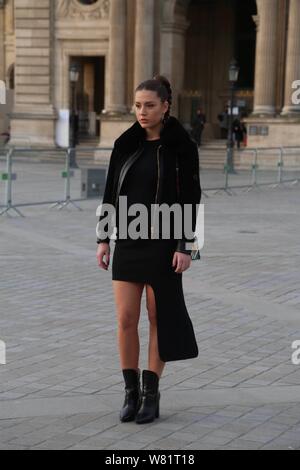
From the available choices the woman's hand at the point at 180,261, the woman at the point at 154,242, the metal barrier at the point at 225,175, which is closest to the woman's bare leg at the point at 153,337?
the woman at the point at 154,242

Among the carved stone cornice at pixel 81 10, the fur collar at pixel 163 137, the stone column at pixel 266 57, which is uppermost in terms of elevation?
the carved stone cornice at pixel 81 10

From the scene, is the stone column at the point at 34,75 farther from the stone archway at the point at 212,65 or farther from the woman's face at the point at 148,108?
the woman's face at the point at 148,108

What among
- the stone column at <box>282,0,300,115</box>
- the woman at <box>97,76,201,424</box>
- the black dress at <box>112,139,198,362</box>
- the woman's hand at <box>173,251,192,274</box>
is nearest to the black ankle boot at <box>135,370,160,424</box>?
the woman at <box>97,76,201,424</box>

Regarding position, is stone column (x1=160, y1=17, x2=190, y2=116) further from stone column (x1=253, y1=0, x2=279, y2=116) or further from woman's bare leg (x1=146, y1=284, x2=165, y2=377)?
Answer: woman's bare leg (x1=146, y1=284, x2=165, y2=377)

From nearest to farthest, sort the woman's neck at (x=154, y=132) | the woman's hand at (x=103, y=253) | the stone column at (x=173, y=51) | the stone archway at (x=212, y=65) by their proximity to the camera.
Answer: the woman's neck at (x=154, y=132), the woman's hand at (x=103, y=253), the stone column at (x=173, y=51), the stone archway at (x=212, y=65)

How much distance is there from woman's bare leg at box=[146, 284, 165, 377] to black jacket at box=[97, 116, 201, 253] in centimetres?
37

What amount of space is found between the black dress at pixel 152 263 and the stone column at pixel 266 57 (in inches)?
1256

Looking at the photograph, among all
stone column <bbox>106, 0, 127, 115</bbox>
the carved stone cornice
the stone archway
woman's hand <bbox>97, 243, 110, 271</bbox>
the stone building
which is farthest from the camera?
the stone archway

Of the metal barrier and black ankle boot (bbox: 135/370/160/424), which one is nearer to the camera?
black ankle boot (bbox: 135/370/160/424)

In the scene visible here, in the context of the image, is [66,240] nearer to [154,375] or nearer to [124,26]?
[154,375]

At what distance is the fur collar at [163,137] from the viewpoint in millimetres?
5480

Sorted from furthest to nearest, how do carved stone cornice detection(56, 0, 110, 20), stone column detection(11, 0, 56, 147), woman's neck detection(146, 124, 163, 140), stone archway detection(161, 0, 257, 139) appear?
stone archway detection(161, 0, 257, 139) < stone column detection(11, 0, 56, 147) < carved stone cornice detection(56, 0, 110, 20) < woman's neck detection(146, 124, 163, 140)

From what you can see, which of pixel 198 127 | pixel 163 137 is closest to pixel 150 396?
pixel 163 137

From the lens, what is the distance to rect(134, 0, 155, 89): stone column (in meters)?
38.4
